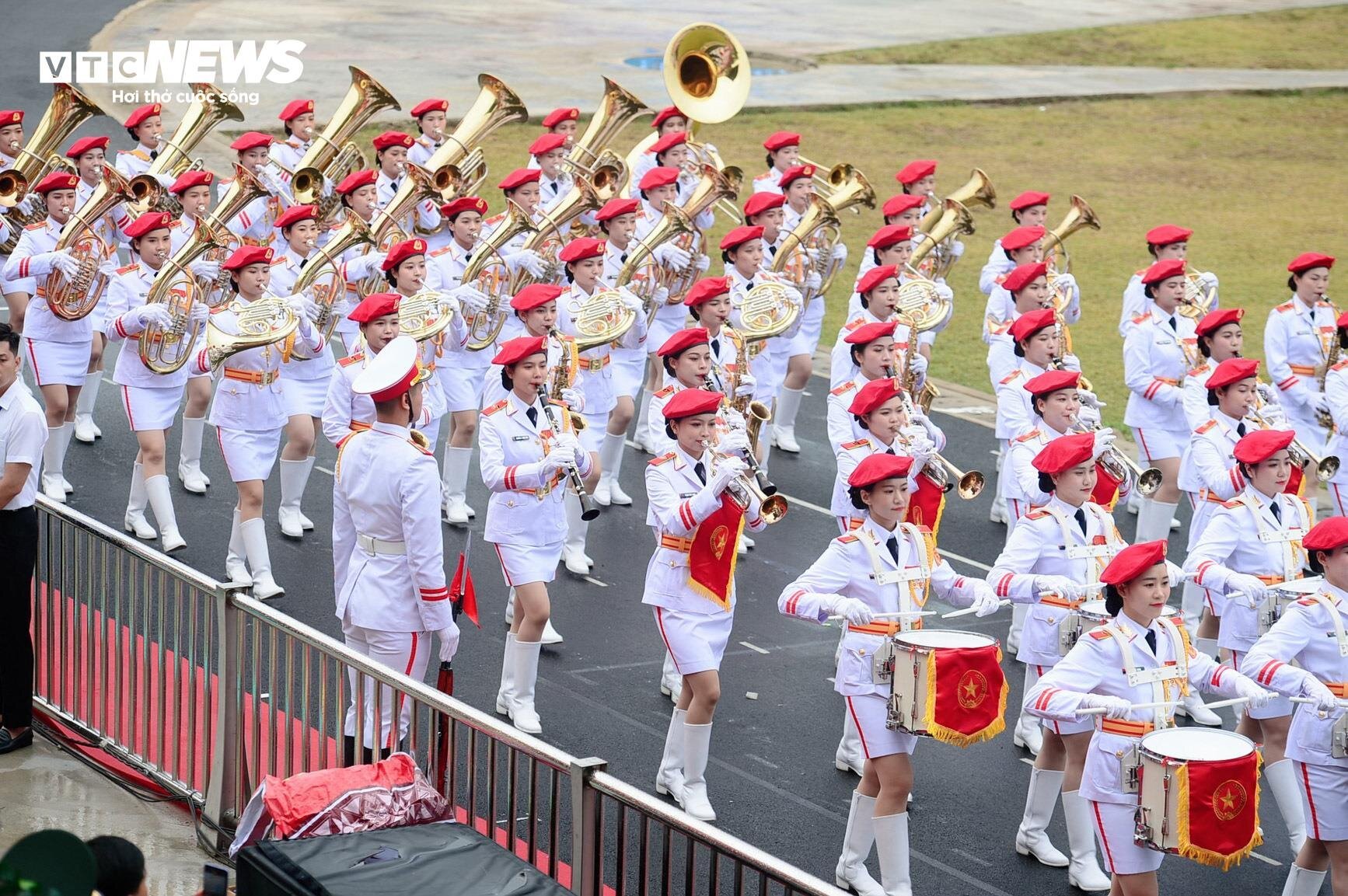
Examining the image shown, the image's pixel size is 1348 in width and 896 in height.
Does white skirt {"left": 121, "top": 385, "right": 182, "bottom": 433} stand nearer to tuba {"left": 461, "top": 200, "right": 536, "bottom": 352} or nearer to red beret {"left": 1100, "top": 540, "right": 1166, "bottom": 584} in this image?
tuba {"left": 461, "top": 200, "right": 536, "bottom": 352}

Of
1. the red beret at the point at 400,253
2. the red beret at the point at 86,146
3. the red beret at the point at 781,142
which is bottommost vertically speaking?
the red beret at the point at 400,253

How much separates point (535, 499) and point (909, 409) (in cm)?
211

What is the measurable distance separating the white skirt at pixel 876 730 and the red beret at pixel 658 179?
651cm

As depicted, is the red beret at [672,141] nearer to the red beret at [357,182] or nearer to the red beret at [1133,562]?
the red beret at [357,182]

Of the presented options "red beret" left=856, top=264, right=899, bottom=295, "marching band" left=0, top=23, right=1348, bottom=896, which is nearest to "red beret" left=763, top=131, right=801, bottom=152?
"marching band" left=0, top=23, right=1348, bottom=896

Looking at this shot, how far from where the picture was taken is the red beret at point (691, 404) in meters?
8.41

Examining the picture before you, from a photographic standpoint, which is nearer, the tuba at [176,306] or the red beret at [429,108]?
the tuba at [176,306]

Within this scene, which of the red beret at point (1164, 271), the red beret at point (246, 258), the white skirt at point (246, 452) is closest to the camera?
the red beret at point (246, 258)

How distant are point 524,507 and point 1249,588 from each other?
3427 mm

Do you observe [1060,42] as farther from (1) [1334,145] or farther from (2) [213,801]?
(2) [213,801]

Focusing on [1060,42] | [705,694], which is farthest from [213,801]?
[1060,42]

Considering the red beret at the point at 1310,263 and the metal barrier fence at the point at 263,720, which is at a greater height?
the red beret at the point at 1310,263

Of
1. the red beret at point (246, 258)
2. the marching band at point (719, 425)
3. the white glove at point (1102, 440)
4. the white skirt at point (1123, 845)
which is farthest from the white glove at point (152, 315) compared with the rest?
the white skirt at point (1123, 845)

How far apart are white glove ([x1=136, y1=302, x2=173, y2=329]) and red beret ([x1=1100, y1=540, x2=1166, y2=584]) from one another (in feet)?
19.5
